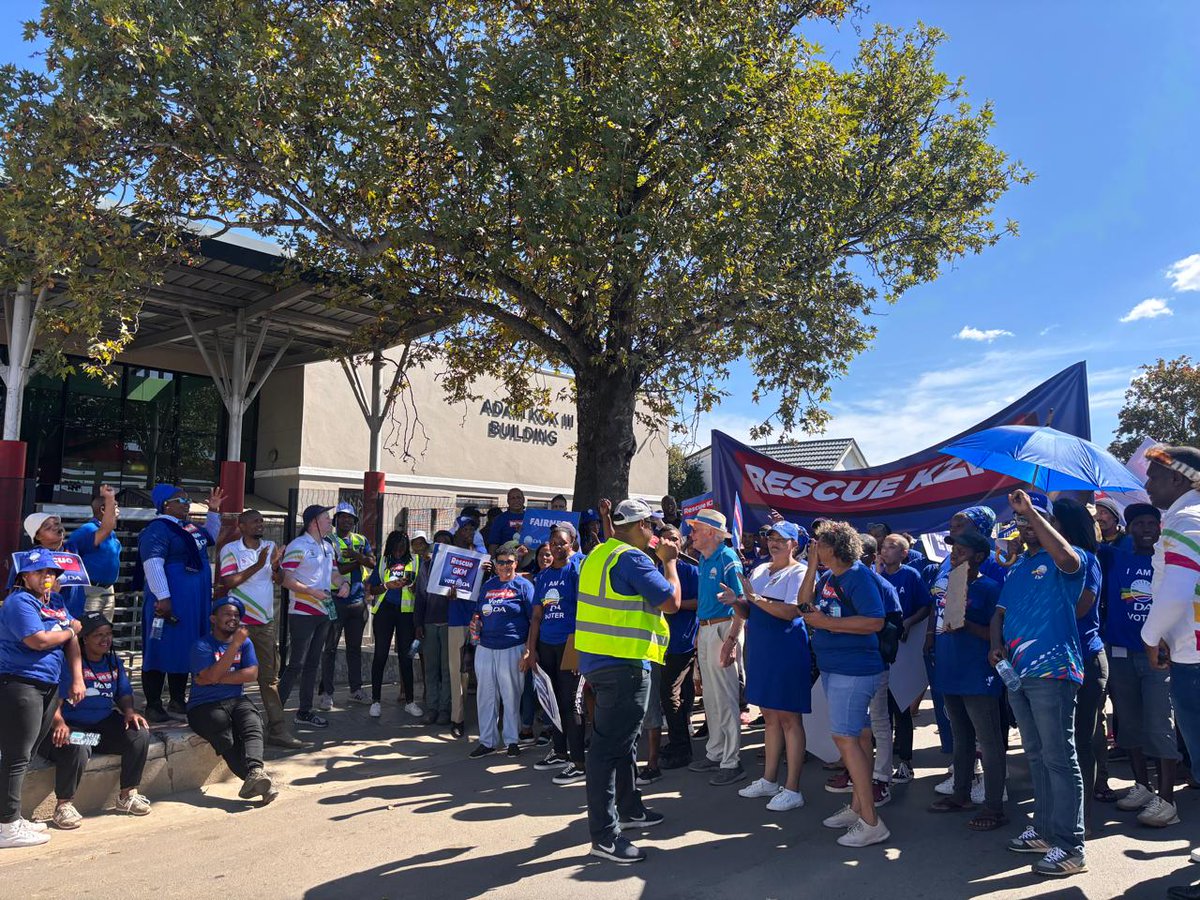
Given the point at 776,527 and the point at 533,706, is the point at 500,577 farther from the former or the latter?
the point at 776,527

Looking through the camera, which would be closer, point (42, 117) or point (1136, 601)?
point (1136, 601)

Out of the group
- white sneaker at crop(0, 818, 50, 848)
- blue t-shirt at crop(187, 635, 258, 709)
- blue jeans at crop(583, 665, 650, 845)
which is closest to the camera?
blue jeans at crop(583, 665, 650, 845)

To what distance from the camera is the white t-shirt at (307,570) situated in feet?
26.4

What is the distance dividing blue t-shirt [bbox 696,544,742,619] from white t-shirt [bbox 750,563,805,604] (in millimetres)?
337

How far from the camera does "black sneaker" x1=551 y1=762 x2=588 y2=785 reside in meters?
6.60

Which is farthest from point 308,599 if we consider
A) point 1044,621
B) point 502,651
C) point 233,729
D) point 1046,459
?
point 1046,459

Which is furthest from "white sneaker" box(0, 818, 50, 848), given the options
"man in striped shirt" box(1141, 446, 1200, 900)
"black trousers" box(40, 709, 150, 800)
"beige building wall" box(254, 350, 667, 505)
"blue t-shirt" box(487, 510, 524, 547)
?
"beige building wall" box(254, 350, 667, 505)

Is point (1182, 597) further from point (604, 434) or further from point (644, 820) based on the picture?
point (604, 434)

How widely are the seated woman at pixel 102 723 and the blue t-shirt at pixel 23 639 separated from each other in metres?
0.27

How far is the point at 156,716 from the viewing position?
7.00m

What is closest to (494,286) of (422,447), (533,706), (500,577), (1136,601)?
(500,577)

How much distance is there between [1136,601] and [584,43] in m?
7.60

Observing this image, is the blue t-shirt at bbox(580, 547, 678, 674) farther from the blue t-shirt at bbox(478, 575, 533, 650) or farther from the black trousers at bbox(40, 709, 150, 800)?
the black trousers at bbox(40, 709, 150, 800)

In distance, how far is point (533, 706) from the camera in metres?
7.88
